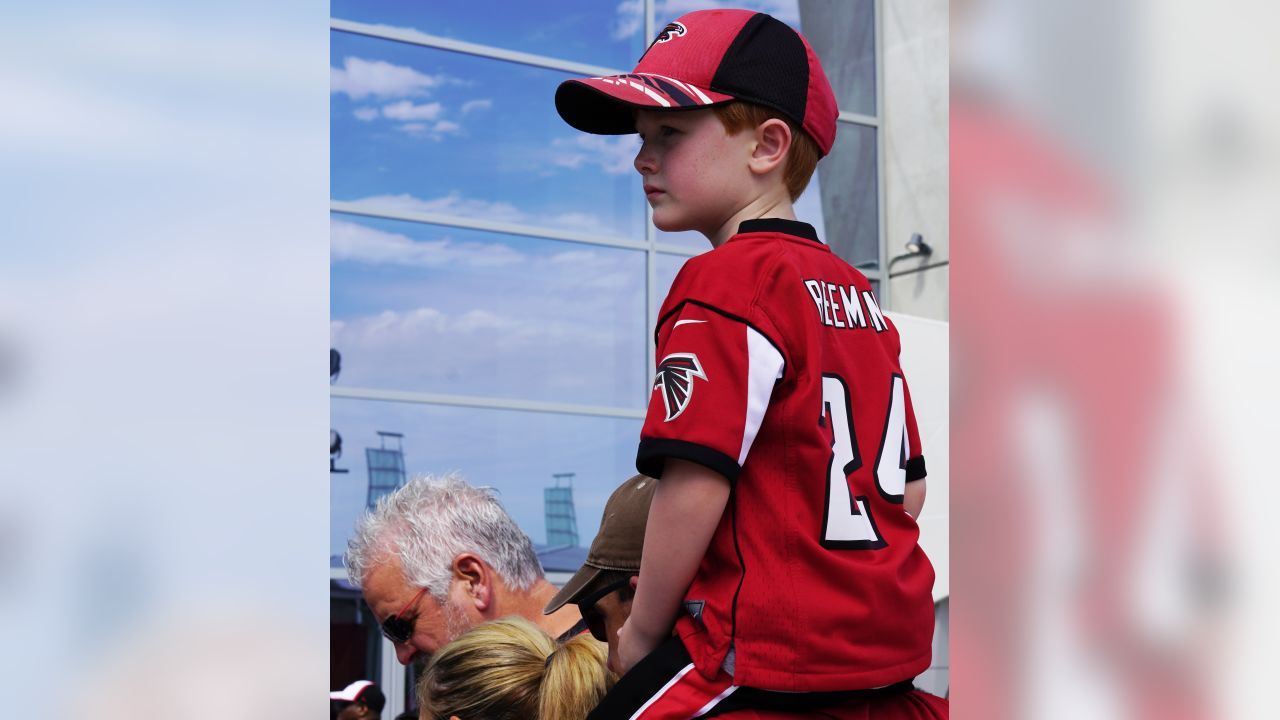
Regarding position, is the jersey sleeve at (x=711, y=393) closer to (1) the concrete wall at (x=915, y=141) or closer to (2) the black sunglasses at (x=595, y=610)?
(2) the black sunglasses at (x=595, y=610)

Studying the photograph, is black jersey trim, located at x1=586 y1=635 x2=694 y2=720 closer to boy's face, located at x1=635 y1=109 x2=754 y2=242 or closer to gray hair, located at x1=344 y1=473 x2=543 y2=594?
boy's face, located at x1=635 y1=109 x2=754 y2=242

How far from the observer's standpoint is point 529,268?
344 inches

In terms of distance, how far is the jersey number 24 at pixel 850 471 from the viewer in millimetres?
1500

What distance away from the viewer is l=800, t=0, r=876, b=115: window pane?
1002 cm

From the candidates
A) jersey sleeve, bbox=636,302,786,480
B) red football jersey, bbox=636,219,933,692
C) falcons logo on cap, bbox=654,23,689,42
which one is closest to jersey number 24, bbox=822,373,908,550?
red football jersey, bbox=636,219,933,692

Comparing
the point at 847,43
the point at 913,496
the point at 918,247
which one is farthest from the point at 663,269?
the point at 913,496

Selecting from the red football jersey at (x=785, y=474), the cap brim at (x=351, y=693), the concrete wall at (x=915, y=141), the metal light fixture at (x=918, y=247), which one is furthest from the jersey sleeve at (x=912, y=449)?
the metal light fixture at (x=918, y=247)

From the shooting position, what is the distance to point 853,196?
1023cm

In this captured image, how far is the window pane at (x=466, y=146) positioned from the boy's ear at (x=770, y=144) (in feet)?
21.4

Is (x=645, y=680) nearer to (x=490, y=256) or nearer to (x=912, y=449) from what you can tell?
(x=912, y=449)

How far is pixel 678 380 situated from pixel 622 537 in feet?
2.38
